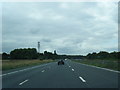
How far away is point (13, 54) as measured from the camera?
18525cm

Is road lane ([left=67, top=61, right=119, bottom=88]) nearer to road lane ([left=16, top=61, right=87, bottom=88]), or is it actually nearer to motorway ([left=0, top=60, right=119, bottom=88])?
motorway ([left=0, top=60, right=119, bottom=88])

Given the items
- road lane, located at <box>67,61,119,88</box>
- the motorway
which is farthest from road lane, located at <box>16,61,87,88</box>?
road lane, located at <box>67,61,119,88</box>

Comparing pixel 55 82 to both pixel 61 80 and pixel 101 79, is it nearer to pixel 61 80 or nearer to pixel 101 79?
pixel 61 80

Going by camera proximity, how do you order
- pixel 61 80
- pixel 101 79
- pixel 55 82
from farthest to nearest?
pixel 101 79 < pixel 61 80 < pixel 55 82

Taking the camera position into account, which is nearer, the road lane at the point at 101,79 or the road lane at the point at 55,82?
the road lane at the point at 55,82

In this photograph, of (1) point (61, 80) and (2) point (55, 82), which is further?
(1) point (61, 80)

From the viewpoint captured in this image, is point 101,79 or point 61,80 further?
point 101,79

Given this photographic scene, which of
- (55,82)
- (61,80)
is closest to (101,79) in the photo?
(61,80)

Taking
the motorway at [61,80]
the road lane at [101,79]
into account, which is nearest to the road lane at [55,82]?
the motorway at [61,80]

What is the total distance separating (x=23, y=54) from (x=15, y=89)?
174 meters

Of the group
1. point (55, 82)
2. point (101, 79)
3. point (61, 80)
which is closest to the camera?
point (55, 82)

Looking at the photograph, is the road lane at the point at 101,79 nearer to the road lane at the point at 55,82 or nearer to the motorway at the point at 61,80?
the motorway at the point at 61,80

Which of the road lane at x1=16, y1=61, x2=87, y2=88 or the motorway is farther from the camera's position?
the motorway

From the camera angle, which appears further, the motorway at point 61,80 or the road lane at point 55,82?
the motorway at point 61,80
